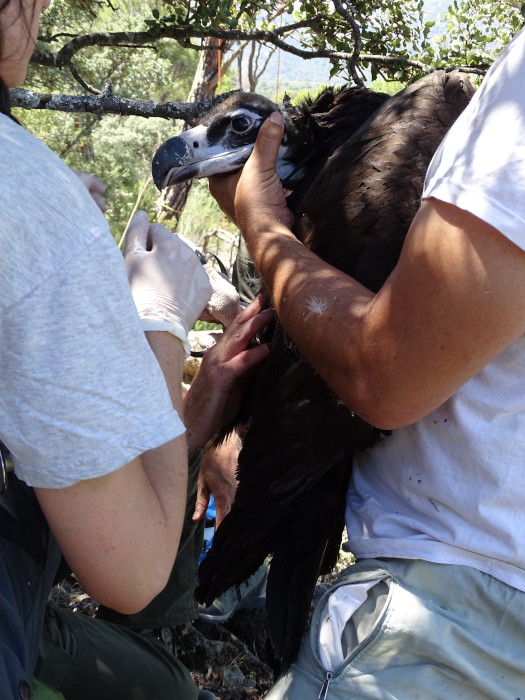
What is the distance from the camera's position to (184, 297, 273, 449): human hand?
81.1 inches

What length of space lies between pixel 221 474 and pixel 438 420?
4.09ft

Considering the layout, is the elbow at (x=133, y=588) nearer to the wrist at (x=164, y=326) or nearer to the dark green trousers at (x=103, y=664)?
the wrist at (x=164, y=326)

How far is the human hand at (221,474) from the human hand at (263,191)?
94 cm

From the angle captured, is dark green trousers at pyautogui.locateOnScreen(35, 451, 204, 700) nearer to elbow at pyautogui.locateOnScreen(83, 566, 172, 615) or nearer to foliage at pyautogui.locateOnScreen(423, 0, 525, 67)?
elbow at pyautogui.locateOnScreen(83, 566, 172, 615)

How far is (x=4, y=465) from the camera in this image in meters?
1.16

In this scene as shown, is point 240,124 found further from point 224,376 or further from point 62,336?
point 62,336

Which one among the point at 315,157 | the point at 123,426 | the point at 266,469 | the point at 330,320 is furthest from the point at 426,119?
the point at 123,426

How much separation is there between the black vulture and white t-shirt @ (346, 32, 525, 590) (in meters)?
0.18

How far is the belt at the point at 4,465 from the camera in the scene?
3.76ft

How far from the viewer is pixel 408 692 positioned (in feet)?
4.68

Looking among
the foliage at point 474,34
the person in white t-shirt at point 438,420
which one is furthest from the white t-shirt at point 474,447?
the foliage at point 474,34

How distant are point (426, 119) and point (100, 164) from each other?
13.9 meters

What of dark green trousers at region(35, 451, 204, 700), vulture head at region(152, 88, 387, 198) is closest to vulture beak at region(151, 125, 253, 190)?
vulture head at region(152, 88, 387, 198)

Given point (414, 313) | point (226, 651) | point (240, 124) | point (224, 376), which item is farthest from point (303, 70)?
point (414, 313)
